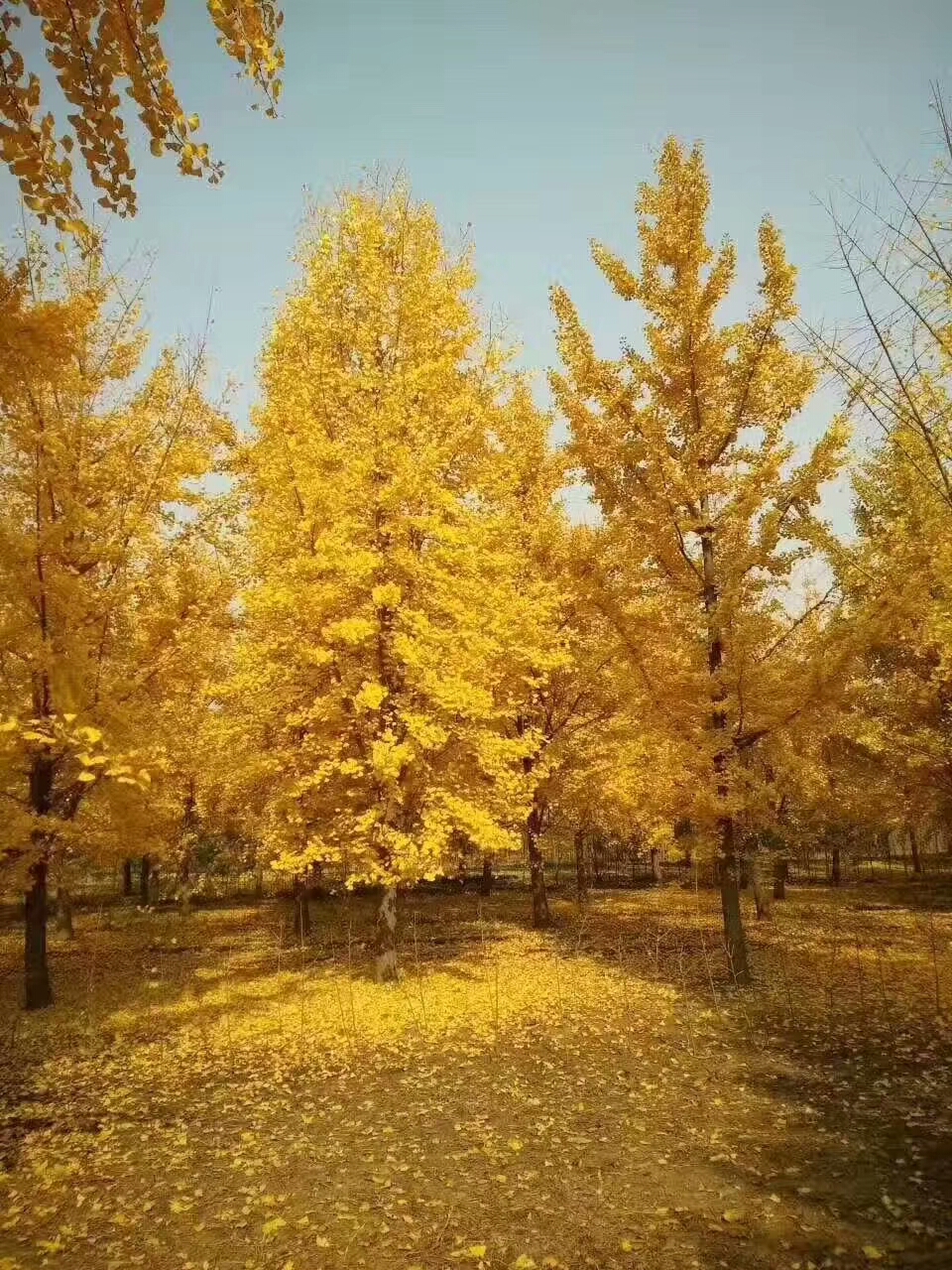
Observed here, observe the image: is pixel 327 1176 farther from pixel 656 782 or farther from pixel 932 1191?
pixel 656 782

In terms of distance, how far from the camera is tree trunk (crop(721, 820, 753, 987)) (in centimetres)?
998

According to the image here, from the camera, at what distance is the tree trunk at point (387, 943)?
36.1 ft

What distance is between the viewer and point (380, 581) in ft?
36.3

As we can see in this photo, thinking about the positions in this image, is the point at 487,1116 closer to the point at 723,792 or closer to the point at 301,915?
the point at 723,792

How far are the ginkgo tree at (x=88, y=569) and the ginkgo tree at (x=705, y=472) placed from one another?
5.94 meters

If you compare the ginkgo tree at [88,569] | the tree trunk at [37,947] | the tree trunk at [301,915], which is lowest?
the tree trunk at [301,915]

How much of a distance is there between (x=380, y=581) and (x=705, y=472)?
5.11 meters

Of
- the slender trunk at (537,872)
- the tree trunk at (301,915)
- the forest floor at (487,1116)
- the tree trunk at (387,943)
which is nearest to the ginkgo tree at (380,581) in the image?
the tree trunk at (387,943)

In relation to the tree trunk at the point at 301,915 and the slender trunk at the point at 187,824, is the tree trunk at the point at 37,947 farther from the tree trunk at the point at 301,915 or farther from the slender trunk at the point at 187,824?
the slender trunk at the point at 187,824

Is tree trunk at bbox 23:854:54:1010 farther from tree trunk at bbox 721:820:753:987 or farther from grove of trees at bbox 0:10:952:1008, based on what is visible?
tree trunk at bbox 721:820:753:987

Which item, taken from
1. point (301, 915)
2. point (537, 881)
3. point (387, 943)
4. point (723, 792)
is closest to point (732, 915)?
point (723, 792)

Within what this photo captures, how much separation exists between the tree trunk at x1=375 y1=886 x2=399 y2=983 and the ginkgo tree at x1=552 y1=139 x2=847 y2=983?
4.96 m

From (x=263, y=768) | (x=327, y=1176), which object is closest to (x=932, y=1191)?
(x=327, y=1176)

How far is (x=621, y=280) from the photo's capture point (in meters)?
10.8
